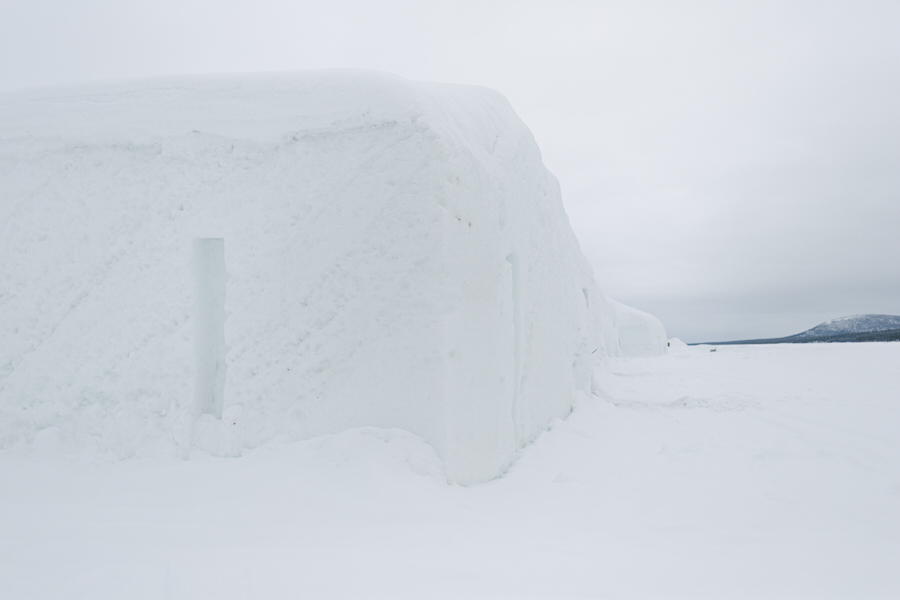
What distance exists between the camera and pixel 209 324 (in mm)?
4430

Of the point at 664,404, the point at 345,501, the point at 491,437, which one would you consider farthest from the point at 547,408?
the point at 345,501

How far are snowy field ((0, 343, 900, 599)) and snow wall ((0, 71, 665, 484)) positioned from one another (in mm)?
351

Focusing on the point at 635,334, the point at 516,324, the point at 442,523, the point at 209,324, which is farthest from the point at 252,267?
the point at 635,334

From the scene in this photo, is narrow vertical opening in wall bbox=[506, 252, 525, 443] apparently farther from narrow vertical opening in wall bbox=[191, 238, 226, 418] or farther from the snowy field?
narrow vertical opening in wall bbox=[191, 238, 226, 418]

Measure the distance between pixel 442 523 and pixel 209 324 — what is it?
2.86m

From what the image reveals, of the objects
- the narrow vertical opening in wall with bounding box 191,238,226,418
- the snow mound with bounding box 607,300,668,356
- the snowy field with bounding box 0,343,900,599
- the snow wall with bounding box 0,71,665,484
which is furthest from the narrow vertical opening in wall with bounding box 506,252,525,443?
the snow mound with bounding box 607,300,668,356

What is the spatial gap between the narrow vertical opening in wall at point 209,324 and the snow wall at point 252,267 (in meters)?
0.02

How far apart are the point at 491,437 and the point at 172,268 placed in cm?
334

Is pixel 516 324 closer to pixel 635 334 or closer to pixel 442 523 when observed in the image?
pixel 442 523

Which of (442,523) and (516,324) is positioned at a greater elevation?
(516,324)

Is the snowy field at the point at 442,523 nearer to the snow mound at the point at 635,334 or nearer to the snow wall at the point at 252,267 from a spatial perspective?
the snow wall at the point at 252,267

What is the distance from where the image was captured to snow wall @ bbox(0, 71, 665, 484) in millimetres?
3922

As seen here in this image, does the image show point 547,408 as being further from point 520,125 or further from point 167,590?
point 167,590

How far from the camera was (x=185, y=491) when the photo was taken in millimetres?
3479
